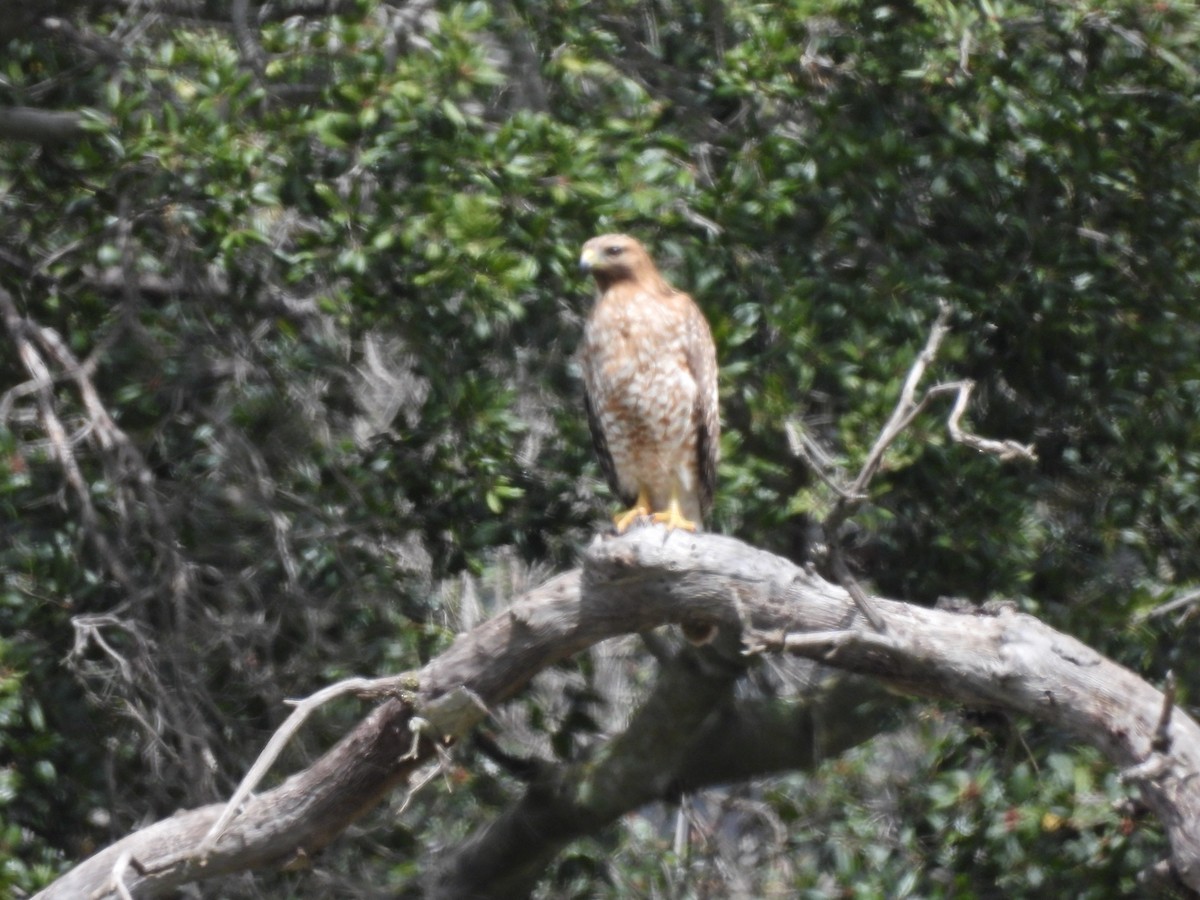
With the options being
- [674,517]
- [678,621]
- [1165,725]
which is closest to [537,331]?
[674,517]

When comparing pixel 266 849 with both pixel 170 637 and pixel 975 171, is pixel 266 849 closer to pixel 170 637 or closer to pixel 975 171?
pixel 170 637

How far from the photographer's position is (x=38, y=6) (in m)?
5.08

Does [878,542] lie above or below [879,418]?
below

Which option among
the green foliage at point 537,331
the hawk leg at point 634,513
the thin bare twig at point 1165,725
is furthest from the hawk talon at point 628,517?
the thin bare twig at point 1165,725

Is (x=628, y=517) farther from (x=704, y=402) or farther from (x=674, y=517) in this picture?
(x=704, y=402)

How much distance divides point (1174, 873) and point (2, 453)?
3.01m

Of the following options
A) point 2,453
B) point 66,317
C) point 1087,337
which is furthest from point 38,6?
point 1087,337

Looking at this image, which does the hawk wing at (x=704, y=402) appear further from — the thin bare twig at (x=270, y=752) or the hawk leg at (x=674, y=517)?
the thin bare twig at (x=270, y=752)

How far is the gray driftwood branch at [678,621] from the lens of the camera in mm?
3479

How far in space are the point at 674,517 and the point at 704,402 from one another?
344 millimetres

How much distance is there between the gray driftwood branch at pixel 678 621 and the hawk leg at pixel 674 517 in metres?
0.47

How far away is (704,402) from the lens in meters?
4.93

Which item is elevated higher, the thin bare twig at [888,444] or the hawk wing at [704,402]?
the thin bare twig at [888,444]

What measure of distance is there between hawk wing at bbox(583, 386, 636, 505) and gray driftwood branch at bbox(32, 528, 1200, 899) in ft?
3.45
